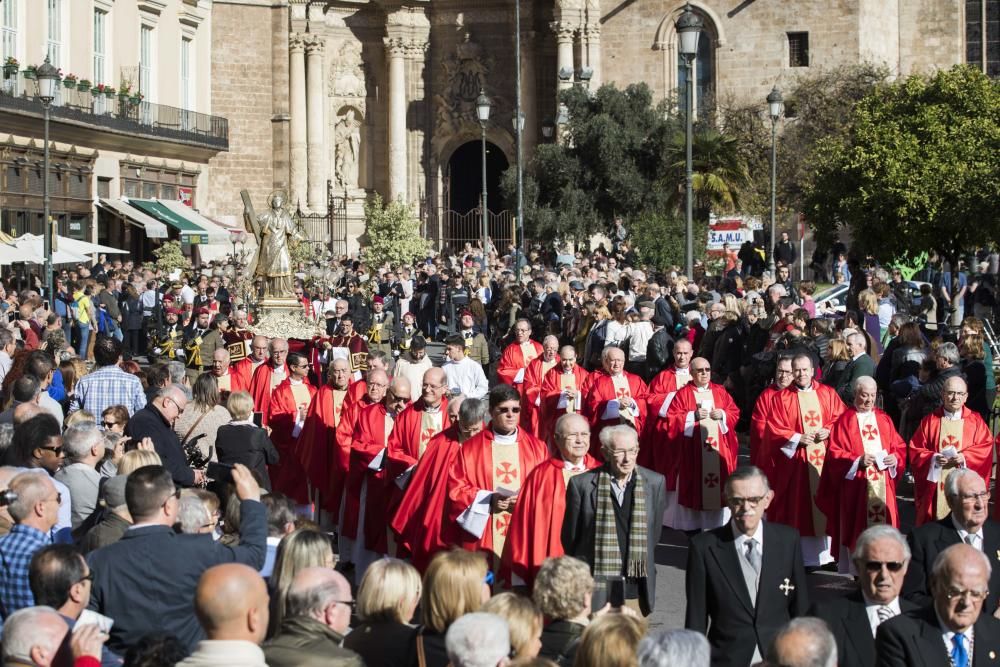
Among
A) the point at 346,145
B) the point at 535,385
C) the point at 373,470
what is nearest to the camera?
the point at 373,470

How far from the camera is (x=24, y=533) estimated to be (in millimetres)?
7520

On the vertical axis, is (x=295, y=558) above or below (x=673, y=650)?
above

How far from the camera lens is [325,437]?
13695 mm

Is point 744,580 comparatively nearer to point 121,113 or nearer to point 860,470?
Answer: point 860,470

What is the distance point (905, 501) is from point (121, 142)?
94.9ft

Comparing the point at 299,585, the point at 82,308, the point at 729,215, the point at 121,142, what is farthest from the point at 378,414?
the point at 121,142

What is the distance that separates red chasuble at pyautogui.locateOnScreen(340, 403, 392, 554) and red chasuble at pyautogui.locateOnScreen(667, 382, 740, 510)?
9.17ft

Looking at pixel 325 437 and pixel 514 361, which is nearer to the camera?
Result: pixel 325 437

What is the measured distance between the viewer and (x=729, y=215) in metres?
37.5

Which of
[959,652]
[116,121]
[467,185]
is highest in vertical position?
[116,121]

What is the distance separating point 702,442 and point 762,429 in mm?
1104

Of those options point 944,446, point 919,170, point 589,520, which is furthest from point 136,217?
point 589,520

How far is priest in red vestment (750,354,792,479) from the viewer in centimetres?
1274

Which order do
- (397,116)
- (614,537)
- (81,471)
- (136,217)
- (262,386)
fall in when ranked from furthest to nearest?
1. (397,116)
2. (136,217)
3. (262,386)
4. (81,471)
5. (614,537)
